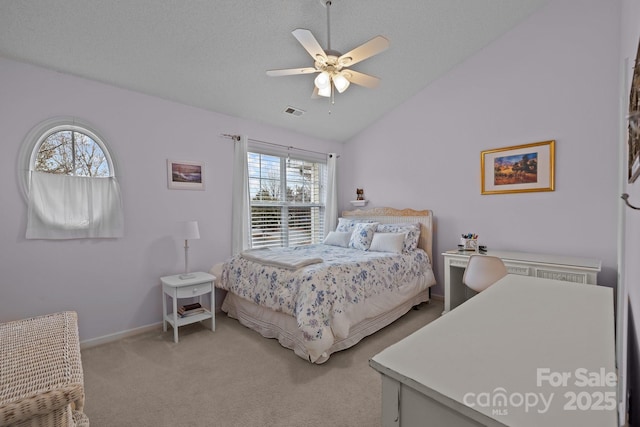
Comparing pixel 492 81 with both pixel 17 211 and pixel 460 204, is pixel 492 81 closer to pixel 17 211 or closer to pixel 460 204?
pixel 460 204

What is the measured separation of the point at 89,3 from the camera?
199 centimetres

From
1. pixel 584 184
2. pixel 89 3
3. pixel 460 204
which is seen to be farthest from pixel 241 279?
pixel 584 184

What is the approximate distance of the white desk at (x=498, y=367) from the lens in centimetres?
58

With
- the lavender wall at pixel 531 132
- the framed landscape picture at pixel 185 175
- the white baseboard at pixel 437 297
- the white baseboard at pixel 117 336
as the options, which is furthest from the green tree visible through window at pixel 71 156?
the white baseboard at pixel 437 297

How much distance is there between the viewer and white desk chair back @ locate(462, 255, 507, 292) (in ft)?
7.86

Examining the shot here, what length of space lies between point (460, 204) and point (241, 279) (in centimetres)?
284

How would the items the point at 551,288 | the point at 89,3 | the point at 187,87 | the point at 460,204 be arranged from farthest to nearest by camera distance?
the point at 460,204, the point at 187,87, the point at 89,3, the point at 551,288

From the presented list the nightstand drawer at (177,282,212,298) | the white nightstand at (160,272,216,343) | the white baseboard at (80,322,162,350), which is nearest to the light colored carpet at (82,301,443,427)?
the white baseboard at (80,322,162,350)

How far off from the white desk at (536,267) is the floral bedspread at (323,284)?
1.18 feet

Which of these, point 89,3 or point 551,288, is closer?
point 551,288

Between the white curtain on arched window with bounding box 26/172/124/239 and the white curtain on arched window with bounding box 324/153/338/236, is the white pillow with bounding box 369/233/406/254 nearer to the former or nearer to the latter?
the white curtain on arched window with bounding box 324/153/338/236

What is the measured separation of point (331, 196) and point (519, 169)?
263cm

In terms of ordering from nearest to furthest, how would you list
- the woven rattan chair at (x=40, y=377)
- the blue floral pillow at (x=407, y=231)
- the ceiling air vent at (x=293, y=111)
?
the woven rattan chair at (x=40, y=377) < the blue floral pillow at (x=407, y=231) < the ceiling air vent at (x=293, y=111)

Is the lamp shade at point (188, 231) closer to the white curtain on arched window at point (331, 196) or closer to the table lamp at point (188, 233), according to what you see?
the table lamp at point (188, 233)
